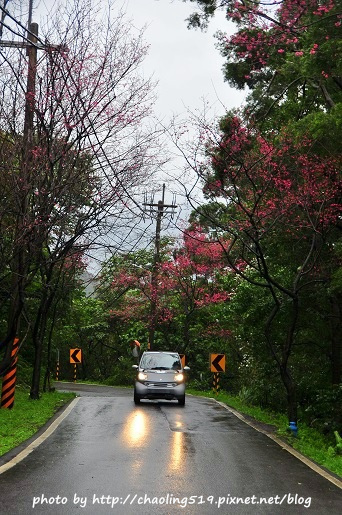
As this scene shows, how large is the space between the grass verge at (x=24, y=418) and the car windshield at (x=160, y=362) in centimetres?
289

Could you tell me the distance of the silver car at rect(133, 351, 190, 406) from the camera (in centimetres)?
2042

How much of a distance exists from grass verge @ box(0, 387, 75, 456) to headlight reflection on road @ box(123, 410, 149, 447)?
1.88m

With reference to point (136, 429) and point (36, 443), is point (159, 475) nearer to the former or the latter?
point (36, 443)

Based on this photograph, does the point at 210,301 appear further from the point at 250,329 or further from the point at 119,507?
the point at 119,507

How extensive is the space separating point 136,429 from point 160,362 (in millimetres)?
7428

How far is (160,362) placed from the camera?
840 inches

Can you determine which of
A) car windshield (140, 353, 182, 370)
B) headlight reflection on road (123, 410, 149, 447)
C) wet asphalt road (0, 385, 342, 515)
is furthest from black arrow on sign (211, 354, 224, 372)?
wet asphalt road (0, 385, 342, 515)

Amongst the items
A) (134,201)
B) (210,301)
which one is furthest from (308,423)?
(210,301)

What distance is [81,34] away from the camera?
44.8ft

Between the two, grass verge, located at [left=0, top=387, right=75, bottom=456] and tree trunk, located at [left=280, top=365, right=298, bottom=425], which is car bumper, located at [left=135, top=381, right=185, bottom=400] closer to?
grass verge, located at [left=0, top=387, right=75, bottom=456]

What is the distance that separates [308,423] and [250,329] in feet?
12.5

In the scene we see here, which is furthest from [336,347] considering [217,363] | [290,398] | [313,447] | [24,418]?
[24,418]

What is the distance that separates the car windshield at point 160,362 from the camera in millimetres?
21094

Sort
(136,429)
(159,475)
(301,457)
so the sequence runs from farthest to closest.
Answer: (136,429) → (301,457) → (159,475)
